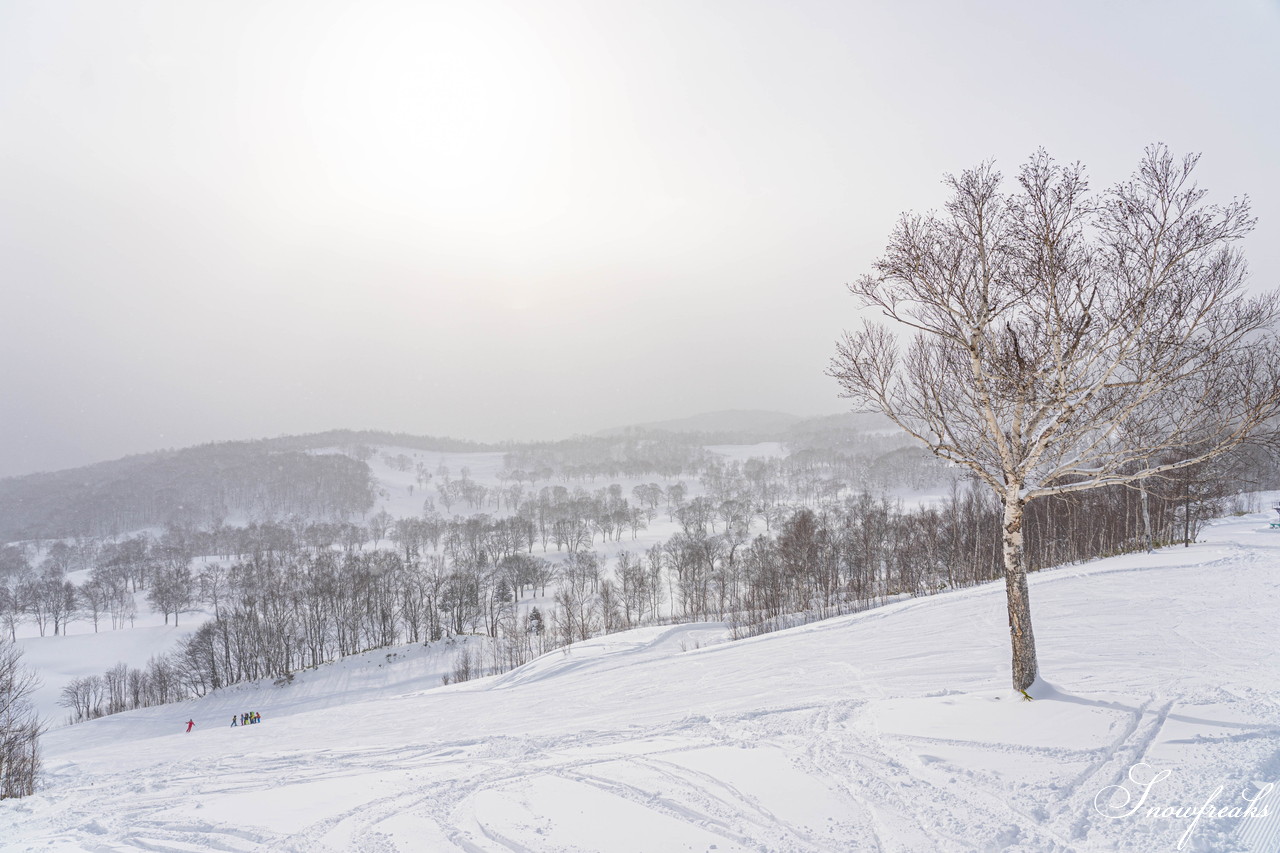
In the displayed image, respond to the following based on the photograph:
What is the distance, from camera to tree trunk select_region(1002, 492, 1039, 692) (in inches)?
297

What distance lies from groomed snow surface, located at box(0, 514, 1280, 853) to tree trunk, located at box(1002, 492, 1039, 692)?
43 centimetres

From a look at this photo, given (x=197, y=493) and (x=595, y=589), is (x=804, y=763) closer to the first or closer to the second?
(x=595, y=589)

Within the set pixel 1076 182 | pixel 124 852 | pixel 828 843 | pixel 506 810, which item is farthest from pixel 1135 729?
pixel 124 852

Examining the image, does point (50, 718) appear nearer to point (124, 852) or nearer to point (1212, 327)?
point (124, 852)

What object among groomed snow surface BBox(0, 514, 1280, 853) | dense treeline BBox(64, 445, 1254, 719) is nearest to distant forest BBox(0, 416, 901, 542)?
dense treeline BBox(64, 445, 1254, 719)

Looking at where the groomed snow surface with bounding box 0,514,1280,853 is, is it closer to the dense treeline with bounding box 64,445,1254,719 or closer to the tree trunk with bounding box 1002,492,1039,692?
the tree trunk with bounding box 1002,492,1039,692

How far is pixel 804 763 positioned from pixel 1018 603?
3.91 m

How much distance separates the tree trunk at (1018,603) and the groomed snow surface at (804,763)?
432 mm

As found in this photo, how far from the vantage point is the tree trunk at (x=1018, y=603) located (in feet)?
24.8

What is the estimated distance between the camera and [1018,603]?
755 cm

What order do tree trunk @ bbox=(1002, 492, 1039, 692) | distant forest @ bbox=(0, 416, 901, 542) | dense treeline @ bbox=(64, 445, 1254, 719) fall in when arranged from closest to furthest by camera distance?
tree trunk @ bbox=(1002, 492, 1039, 692), dense treeline @ bbox=(64, 445, 1254, 719), distant forest @ bbox=(0, 416, 901, 542)

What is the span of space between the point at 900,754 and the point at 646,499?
140 metres

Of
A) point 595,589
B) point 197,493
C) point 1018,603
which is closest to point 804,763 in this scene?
point 1018,603

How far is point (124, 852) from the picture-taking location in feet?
20.2
